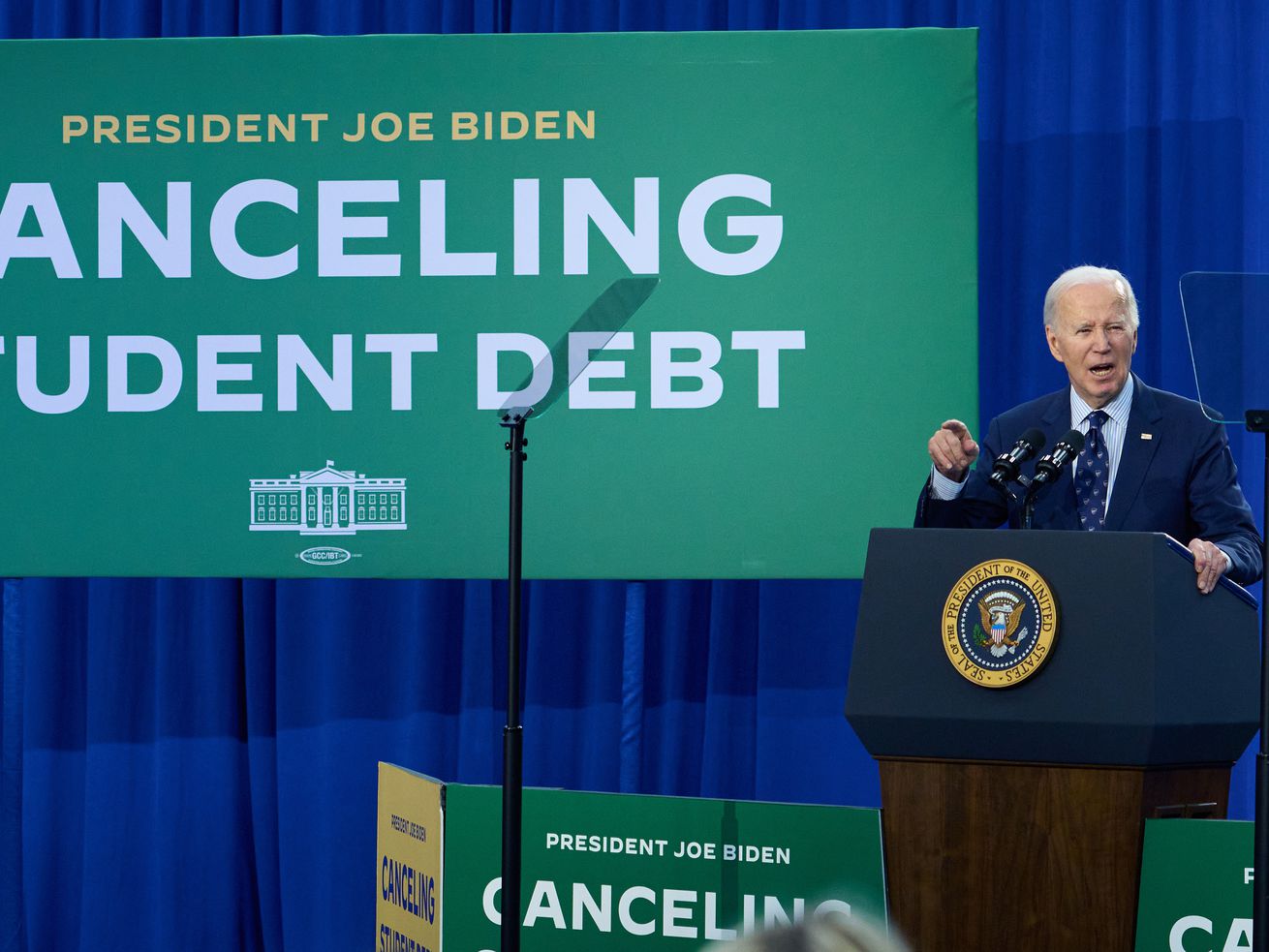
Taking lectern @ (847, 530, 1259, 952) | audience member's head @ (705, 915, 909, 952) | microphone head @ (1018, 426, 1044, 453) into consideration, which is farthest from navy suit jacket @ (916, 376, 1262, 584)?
audience member's head @ (705, 915, 909, 952)

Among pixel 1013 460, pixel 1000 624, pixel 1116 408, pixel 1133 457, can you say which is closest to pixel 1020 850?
pixel 1000 624

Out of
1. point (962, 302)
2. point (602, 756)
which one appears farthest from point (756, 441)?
point (602, 756)

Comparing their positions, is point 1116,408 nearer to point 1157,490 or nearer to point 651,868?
point 1157,490

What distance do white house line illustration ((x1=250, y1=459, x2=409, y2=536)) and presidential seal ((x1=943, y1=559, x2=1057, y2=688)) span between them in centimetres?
177

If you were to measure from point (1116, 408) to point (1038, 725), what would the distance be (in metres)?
0.92

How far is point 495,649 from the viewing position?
3.99 m

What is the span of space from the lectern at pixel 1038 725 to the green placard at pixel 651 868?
0.32ft

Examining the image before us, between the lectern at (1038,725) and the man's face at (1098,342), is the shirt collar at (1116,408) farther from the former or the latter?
the lectern at (1038,725)

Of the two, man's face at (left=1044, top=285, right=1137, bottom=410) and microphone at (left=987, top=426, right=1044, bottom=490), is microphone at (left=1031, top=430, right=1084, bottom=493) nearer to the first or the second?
microphone at (left=987, top=426, right=1044, bottom=490)

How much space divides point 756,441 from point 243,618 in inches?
67.0

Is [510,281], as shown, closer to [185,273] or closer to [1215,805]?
[185,273]

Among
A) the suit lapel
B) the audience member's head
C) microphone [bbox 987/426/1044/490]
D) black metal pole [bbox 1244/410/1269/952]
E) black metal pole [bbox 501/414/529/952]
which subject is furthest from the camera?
the suit lapel

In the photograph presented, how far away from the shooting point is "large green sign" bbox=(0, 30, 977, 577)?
3275mm

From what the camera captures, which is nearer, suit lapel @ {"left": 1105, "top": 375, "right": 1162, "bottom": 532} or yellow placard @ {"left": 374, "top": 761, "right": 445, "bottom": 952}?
A: yellow placard @ {"left": 374, "top": 761, "right": 445, "bottom": 952}
